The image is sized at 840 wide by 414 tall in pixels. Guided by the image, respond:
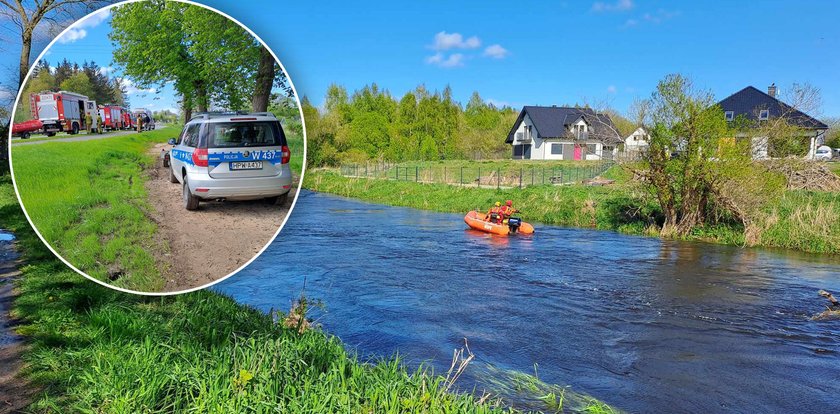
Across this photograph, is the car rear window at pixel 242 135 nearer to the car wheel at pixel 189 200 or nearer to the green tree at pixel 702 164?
the car wheel at pixel 189 200

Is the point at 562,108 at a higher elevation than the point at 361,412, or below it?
higher

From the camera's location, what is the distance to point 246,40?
2121 mm

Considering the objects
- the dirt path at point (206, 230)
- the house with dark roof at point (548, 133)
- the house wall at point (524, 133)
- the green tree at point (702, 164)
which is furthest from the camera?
the house wall at point (524, 133)

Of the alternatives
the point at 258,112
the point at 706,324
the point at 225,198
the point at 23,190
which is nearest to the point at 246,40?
the point at 258,112

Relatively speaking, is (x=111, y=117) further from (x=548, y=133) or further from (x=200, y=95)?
(x=548, y=133)

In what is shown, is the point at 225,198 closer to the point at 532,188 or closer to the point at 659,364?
the point at 659,364

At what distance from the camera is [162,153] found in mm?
2043

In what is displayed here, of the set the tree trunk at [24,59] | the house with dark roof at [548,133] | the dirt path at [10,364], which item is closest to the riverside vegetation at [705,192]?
the dirt path at [10,364]

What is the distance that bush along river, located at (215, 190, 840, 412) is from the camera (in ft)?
27.4

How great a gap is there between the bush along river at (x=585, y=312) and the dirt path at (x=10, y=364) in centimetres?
205

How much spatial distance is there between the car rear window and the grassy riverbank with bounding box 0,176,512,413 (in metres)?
3.18

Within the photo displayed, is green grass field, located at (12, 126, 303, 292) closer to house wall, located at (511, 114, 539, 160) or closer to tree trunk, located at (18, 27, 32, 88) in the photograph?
tree trunk, located at (18, 27, 32, 88)

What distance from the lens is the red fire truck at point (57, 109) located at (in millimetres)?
1926

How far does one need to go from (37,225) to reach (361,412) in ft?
11.0
